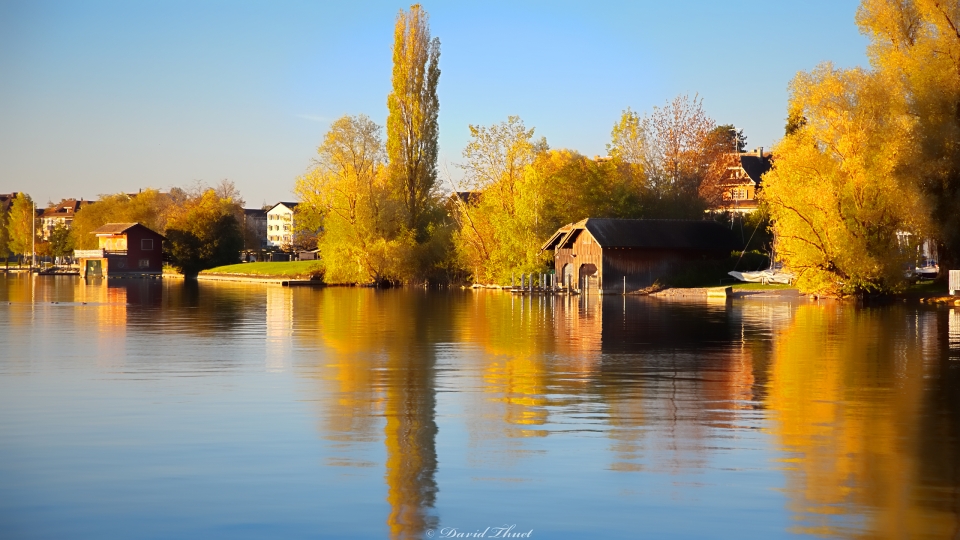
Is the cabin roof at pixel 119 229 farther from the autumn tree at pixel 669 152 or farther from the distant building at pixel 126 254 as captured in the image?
the autumn tree at pixel 669 152

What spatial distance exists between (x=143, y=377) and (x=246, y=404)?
13.3 feet

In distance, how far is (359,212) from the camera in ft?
247

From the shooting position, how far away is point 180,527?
825 centimetres

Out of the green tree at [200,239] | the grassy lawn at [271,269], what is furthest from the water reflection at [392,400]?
the green tree at [200,239]

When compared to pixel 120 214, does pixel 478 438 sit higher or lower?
lower

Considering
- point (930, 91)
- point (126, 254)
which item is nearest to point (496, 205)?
point (930, 91)

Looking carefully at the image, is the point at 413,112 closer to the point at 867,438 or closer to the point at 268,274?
the point at 268,274

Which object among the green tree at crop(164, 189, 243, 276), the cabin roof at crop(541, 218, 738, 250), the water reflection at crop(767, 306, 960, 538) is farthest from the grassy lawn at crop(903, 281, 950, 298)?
the green tree at crop(164, 189, 243, 276)

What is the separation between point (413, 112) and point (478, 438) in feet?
211

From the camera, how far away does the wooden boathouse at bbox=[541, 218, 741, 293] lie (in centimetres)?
6109

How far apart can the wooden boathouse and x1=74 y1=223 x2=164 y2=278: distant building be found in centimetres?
6324

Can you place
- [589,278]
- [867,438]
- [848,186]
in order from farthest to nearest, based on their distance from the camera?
[589,278]
[848,186]
[867,438]

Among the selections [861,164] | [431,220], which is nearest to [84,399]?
[861,164]

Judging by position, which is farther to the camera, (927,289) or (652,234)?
(652,234)
